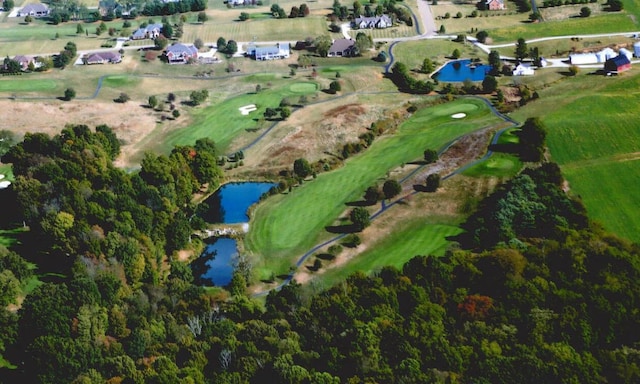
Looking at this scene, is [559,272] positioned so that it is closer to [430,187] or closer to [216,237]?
[430,187]

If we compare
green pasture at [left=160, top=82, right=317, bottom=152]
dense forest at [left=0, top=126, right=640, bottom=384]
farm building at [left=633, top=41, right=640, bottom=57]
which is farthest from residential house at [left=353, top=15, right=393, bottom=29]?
dense forest at [left=0, top=126, right=640, bottom=384]

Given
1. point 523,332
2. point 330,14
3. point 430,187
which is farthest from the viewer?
point 330,14

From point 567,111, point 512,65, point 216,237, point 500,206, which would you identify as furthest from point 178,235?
point 512,65

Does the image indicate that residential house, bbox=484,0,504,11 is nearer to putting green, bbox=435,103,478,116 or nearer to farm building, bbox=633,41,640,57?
farm building, bbox=633,41,640,57

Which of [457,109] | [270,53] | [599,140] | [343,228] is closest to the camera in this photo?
[343,228]

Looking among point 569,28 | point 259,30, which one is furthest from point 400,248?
point 259,30

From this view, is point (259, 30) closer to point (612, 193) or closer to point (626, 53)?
point (626, 53)
